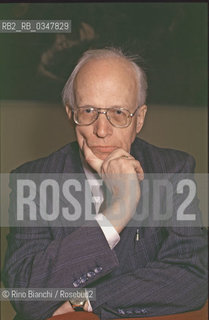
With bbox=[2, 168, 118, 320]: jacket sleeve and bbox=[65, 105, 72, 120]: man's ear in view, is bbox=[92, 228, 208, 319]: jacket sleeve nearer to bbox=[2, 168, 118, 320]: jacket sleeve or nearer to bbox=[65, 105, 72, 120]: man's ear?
bbox=[2, 168, 118, 320]: jacket sleeve

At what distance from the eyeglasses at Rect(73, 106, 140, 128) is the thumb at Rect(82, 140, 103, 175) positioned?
65mm

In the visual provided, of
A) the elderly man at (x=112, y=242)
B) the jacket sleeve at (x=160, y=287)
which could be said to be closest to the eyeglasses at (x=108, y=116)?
the elderly man at (x=112, y=242)

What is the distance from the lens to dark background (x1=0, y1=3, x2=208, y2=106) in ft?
4.33

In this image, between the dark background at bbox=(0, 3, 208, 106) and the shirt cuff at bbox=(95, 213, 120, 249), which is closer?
the shirt cuff at bbox=(95, 213, 120, 249)

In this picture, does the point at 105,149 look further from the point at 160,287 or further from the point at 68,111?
the point at 160,287

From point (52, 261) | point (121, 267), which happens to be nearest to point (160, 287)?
point (121, 267)

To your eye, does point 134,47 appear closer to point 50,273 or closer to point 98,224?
point 98,224

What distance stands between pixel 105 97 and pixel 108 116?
53mm

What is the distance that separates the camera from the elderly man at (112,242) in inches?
47.0

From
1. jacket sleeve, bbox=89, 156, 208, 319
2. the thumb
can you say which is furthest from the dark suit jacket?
the thumb

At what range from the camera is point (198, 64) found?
1.32 m

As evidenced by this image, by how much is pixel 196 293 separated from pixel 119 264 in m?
0.23

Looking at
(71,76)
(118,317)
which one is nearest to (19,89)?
(71,76)

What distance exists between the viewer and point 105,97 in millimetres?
1229
